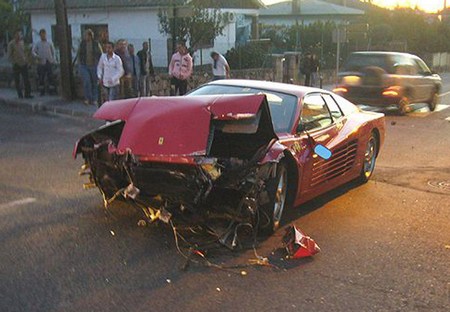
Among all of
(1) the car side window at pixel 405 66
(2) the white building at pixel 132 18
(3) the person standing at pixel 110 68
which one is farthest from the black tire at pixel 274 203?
(2) the white building at pixel 132 18

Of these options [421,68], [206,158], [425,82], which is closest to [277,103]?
[206,158]

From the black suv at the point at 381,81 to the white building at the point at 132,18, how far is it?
8.32 metres

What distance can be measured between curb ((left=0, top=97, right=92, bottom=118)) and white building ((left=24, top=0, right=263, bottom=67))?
738cm

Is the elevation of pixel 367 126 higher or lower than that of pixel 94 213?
higher


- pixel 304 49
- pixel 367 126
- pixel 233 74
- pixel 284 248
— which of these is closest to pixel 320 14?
pixel 304 49

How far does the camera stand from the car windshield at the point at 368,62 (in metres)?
16.5

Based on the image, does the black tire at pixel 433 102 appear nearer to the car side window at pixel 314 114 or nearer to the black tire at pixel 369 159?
the black tire at pixel 369 159

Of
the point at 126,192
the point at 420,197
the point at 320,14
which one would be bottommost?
the point at 420,197

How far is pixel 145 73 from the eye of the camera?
647 inches

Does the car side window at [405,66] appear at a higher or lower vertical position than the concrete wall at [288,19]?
lower

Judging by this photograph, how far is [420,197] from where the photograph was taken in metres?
7.23

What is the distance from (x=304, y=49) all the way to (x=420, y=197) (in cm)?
2586

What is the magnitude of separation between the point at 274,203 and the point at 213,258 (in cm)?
91

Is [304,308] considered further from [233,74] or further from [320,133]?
[233,74]
